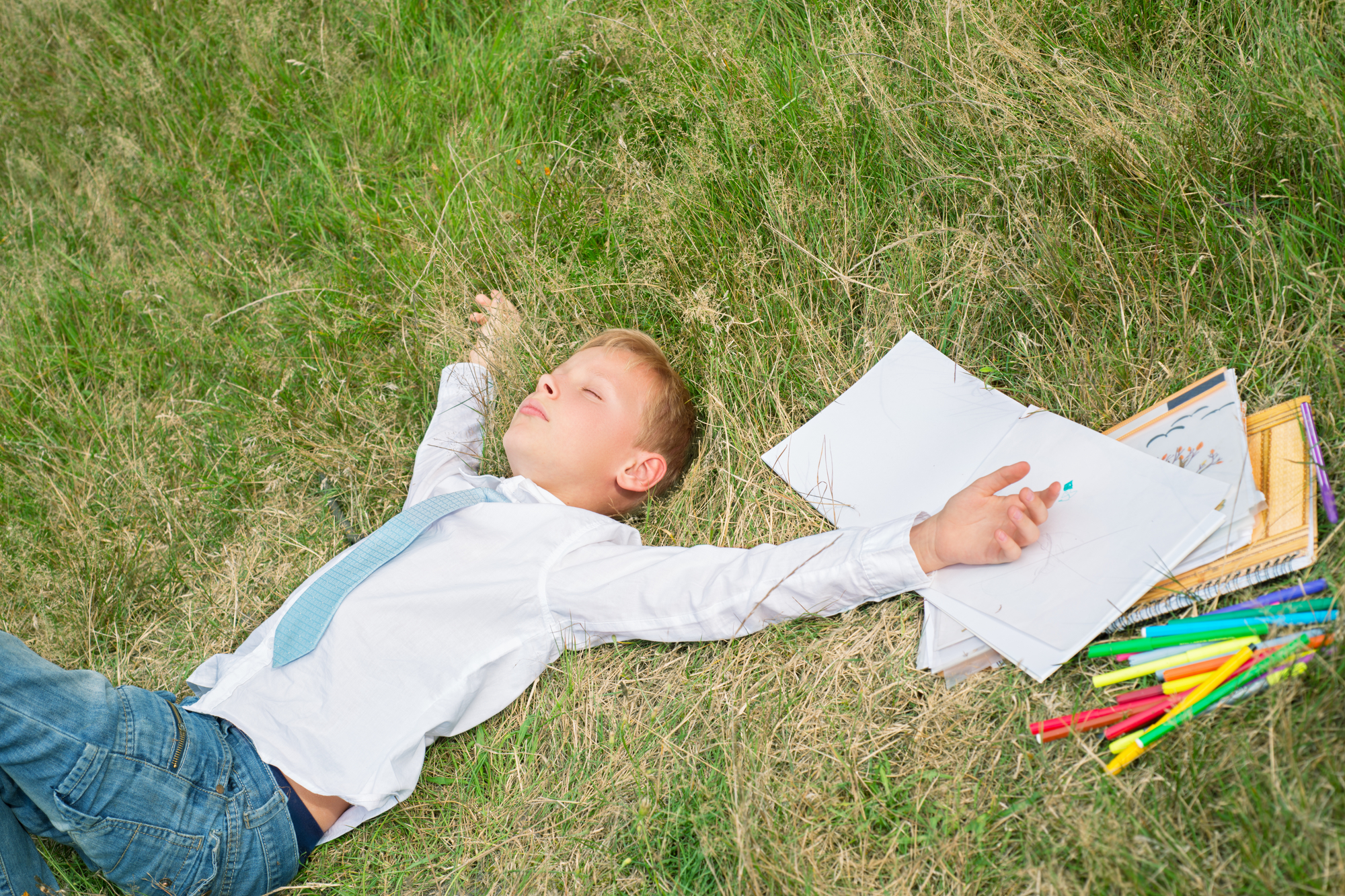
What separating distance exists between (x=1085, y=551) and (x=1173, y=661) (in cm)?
28

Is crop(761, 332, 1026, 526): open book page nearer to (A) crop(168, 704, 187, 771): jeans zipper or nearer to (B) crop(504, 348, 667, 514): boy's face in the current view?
(B) crop(504, 348, 667, 514): boy's face

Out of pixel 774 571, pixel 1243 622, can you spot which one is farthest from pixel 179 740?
pixel 1243 622

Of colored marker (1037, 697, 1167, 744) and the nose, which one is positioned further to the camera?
the nose

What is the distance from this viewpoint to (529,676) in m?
2.05

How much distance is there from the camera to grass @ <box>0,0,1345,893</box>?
1638 millimetres

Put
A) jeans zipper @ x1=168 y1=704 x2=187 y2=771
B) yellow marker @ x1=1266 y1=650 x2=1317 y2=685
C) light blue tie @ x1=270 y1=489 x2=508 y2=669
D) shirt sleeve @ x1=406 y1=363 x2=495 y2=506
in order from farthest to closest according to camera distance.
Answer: shirt sleeve @ x1=406 y1=363 x2=495 y2=506 → light blue tie @ x1=270 y1=489 x2=508 y2=669 → jeans zipper @ x1=168 y1=704 x2=187 y2=771 → yellow marker @ x1=1266 y1=650 x2=1317 y2=685

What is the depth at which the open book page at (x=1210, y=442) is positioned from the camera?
161 centimetres

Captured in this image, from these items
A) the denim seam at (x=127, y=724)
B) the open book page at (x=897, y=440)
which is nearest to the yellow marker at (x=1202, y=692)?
the open book page at (x=897, y=440)

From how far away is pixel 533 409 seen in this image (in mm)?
2299

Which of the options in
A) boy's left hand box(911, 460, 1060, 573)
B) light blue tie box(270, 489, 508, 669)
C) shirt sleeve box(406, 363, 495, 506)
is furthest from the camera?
shirt sleeve box(406, 363, 495, 506)

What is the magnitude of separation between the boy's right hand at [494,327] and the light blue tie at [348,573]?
2.08 feet

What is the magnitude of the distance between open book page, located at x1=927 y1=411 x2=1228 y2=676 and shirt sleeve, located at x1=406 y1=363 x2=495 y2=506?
1.38 m

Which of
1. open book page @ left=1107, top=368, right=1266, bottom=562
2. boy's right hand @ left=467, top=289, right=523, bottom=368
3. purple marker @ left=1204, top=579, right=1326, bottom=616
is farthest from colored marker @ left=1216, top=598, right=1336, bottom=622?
boy's right hand @ left=467, top=289, right=523, bottom=368

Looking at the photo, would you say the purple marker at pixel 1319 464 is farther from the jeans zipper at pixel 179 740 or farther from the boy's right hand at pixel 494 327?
the jeans zipper at pixel 179 740
